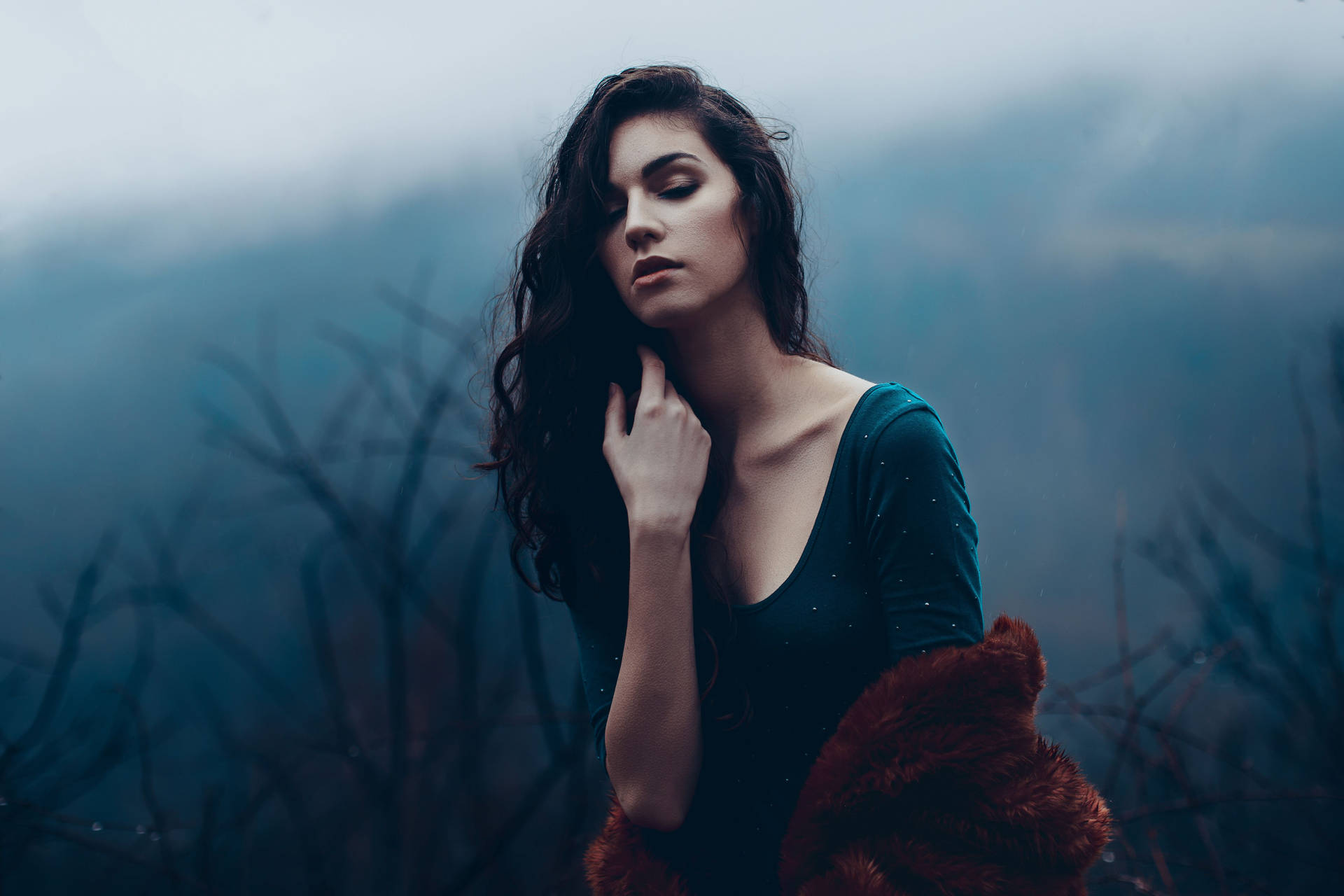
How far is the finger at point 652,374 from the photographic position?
88 cm

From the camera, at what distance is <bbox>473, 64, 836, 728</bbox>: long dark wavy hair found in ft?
2.89

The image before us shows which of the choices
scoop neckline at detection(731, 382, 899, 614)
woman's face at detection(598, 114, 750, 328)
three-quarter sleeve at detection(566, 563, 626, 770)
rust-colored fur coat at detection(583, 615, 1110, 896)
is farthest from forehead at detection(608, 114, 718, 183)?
rust-colored fur coat at detection(583, 615, 1110, 896)

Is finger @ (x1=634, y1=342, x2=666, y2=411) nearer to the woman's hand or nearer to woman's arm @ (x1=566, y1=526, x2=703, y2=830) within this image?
the woman's hand

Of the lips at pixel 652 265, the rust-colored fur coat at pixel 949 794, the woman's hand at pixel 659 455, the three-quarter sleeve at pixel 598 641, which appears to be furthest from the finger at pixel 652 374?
the rust-colored fur coat at pixel 949 794

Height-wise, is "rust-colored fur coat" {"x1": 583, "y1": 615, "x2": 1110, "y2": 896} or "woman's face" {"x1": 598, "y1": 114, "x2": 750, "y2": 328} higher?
"woman's face" {"x1": 598, "y1": 114, "x2": 750, "y2": 328}

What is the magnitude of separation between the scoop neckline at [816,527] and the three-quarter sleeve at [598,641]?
154 millimetres

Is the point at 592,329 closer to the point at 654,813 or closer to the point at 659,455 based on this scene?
the point at 659,455

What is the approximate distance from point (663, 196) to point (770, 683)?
529mm

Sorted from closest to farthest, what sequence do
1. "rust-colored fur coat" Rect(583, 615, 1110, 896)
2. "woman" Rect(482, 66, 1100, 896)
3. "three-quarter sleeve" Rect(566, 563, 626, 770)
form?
"rust-colored fur coat" Rect(583, 615, 1110, 896) < "woman" Rect(482, 66, 1100, 896) < "three-quarter sleeve" Rect(566, 563, 626, 770)

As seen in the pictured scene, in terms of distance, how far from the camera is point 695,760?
0.79 meters

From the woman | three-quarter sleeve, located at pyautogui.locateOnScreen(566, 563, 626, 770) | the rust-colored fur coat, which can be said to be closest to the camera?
the rust-colored fur coat

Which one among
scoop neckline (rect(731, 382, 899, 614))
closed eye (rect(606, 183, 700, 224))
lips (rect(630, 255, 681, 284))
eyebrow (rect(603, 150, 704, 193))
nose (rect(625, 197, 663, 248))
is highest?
eyebrow (rect(603, 150, 704, 193))

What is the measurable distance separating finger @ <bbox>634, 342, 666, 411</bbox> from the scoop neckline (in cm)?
21

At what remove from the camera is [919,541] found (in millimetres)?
720
